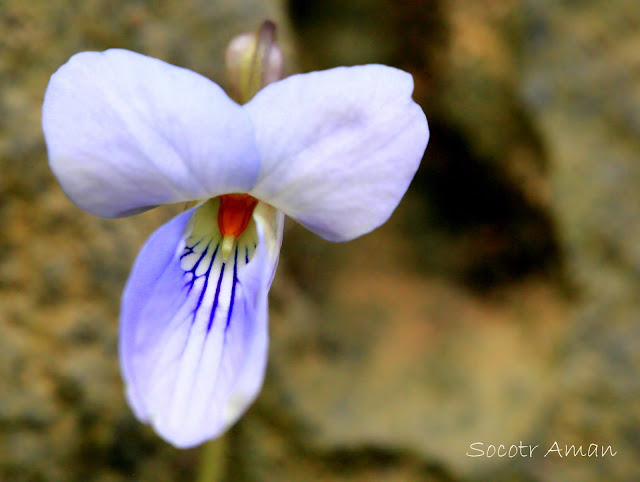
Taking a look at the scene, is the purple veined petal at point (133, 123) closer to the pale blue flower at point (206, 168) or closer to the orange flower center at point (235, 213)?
the pale blue flower at point (206, 168)

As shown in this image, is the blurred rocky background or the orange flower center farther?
the blurred rocky background

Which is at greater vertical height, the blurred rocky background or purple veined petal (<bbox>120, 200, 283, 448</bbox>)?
the blurred rocky background

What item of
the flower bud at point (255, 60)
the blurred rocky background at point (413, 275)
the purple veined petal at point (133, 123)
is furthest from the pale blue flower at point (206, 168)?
the blurred rocky background at point (413, 275)

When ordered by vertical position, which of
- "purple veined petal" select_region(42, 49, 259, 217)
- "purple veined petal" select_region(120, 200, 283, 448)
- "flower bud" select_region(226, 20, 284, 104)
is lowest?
"purple veined petal" select_region(120, 200, 283, 448)

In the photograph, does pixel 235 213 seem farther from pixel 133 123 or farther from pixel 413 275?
pixel 413 275

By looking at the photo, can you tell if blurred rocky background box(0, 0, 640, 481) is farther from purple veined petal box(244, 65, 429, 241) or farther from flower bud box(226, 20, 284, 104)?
purple veined petal box(244, 65, 429, 241)

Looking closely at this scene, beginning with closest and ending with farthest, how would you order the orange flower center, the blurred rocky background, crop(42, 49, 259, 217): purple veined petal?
crop(42, 49, 259, 217): purple veined petal < the orange flower center < the blurred rocky background

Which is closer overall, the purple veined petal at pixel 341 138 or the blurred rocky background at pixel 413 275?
the purple veined petal at pixel 341 138

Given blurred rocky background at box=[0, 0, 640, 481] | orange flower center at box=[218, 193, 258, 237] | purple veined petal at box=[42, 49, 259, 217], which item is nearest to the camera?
purple veined petal at box=[42, 49, 259, 217]

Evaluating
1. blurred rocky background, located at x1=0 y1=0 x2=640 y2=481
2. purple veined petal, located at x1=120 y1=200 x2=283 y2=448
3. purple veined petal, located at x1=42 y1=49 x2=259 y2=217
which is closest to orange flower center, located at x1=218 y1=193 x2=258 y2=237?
purple veined petal, located at x1=120 y1=200 x2=283 y2=448
